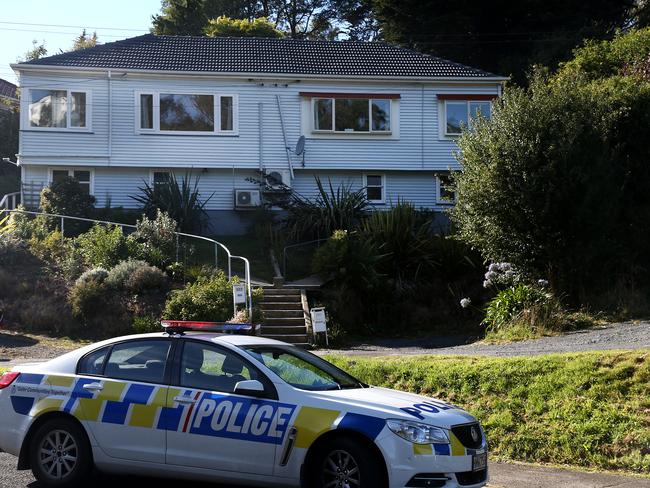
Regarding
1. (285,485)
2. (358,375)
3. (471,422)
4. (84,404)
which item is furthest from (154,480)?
(358,375)

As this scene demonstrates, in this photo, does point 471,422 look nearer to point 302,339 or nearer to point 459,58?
point 302,339

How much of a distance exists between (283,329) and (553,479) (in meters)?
10.1

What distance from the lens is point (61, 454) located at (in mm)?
7246

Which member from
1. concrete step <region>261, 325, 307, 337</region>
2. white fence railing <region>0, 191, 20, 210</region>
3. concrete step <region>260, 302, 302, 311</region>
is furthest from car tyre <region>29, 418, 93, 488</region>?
white fence railing <region>0, 191, 20, 210</region>

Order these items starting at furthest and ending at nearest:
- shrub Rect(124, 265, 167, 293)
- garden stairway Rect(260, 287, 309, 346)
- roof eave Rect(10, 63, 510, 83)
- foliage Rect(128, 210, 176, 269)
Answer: roof eave Rect(10, 63, 510, 83) < foliage Rect(128, 210, 176, 269) < shrub Rect(124, 265, 167, 293) < garden stairway Rect(260, 287, 309, 346)

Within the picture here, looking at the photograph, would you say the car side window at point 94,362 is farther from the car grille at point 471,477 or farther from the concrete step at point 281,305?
the concrete step at point 281,305

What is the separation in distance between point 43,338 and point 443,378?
33.4 feet

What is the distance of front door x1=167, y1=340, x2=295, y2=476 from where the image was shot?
6.70 metres

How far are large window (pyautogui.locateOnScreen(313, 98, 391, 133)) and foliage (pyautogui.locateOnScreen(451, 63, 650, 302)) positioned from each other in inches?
407

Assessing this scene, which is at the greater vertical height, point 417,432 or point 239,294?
point 239,294

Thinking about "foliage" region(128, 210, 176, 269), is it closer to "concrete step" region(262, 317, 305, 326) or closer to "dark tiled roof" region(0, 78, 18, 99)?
"concrete step" region(262, 317, 305, 326)

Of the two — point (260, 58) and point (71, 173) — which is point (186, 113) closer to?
point (260, 58)

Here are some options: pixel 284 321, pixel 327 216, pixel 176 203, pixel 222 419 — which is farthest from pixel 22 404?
pixel 176 203

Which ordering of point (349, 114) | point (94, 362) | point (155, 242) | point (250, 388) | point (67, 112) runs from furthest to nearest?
1. point (349, 114)
2. point (67, 112)
3. point (155, 242)
4. point (94, 362)
5. point (250, 388)
